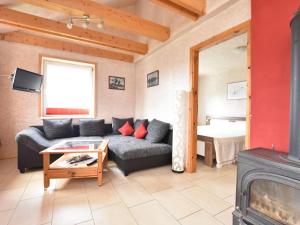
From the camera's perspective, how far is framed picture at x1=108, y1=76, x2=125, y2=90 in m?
4.48

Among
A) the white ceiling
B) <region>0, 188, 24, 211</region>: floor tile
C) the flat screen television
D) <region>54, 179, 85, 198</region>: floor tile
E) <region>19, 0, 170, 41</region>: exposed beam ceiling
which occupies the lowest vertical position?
<region>54, 179, 85, 198</region>: floor tile

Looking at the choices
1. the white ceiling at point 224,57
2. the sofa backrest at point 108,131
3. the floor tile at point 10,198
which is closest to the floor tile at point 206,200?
the sofa backrest at point 108,131

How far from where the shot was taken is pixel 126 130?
3861 mm

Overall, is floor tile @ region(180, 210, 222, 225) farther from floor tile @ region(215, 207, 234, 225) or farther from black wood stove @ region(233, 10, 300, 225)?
black wood stove @ region(233, 10, 300, 225)

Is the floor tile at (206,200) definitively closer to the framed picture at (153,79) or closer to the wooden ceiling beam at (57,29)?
the framed picture at (153,79)

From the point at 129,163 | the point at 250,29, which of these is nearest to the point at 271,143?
the point at 250,29

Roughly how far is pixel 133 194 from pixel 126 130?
6.57 ft

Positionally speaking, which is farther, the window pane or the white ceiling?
the window pane

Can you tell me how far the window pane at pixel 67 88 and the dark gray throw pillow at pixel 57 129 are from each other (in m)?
Result: 0.53

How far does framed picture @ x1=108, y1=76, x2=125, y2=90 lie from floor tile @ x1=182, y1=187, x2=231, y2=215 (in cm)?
336

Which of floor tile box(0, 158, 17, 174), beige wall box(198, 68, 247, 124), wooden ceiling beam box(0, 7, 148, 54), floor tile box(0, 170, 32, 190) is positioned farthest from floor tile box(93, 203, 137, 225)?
beige wall box(198, 68, 247, 124)

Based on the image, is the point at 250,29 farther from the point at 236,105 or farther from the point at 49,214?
the point at 236,105

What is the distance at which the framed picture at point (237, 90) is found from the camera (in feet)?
15.6

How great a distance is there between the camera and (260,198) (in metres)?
1.20
